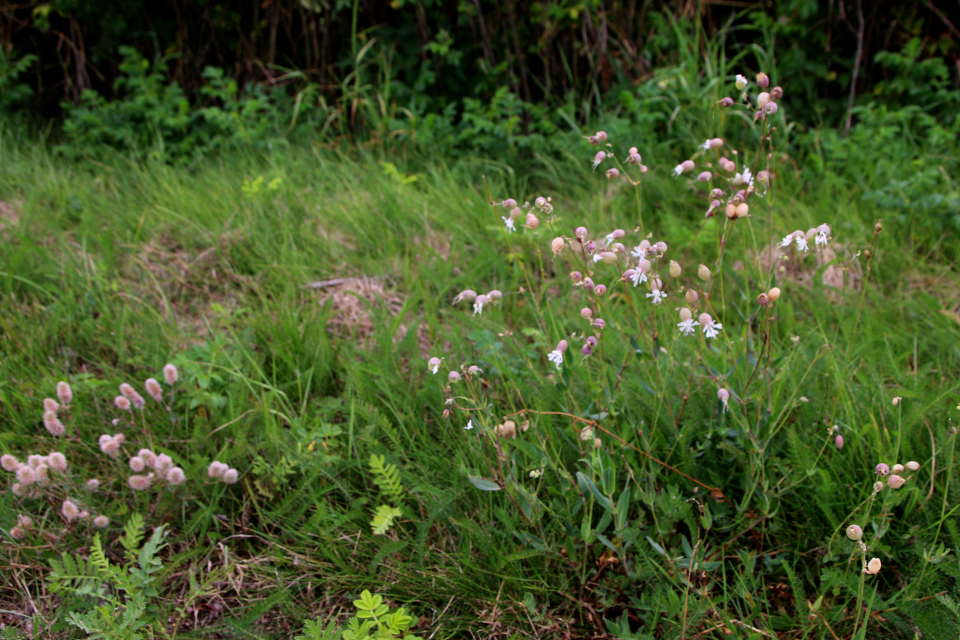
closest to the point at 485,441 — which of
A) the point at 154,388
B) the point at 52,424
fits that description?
the point at 154,388

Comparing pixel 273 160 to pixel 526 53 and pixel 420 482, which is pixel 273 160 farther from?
pixel 420 482

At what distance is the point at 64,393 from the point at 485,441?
1.12m

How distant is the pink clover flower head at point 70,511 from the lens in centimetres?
147

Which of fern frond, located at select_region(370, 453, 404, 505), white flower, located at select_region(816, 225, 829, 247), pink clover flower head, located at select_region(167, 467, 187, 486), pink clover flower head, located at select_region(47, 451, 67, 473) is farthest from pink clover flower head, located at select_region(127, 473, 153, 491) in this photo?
white flower, located at select_region(816, 225, 829, 247)

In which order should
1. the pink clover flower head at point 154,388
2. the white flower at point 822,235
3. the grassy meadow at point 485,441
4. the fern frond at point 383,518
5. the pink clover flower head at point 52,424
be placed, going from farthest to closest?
the pink clover flower head at point 154,388, the pink clover flower head at point 52,424, the fern frond at point 383,518, the grassy meadow at point 485,441, the white flower at point 822,235

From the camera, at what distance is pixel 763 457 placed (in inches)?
51.8

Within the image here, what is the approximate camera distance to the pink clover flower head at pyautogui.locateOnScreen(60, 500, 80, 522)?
147cm

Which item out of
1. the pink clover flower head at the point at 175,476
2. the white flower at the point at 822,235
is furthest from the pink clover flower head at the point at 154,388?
the white flower at the point at 822,235

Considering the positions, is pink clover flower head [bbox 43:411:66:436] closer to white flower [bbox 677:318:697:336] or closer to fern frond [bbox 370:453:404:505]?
fern frond [bbox 370:453:404:505]

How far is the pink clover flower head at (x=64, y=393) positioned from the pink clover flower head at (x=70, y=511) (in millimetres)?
313

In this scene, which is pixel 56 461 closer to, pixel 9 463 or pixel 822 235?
pixel 9 463

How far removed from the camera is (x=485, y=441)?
151 cm

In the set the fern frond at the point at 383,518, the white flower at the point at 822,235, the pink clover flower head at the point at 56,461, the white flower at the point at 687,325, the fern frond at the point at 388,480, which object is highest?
the white flower at the point at 822,235

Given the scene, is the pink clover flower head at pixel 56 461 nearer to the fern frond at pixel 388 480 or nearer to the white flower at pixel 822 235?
the fern frond at pixel 388 480
